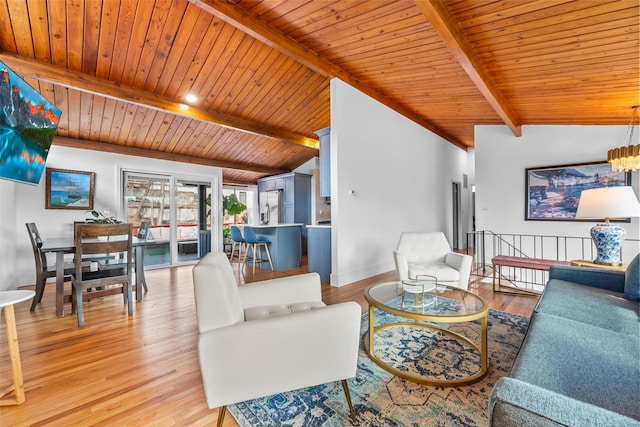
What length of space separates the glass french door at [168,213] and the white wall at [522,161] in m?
→ 5.95

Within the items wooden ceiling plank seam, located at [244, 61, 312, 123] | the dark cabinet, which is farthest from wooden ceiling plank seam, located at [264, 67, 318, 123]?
A: the dark cabinet

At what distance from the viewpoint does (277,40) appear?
3174 mm

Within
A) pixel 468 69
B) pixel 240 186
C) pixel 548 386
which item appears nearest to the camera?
pixel 548 386

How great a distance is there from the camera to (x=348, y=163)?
13.6ft

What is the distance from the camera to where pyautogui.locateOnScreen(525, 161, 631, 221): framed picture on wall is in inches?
172

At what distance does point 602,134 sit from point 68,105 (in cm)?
834

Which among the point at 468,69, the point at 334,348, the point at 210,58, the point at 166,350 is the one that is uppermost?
the point at 210,58

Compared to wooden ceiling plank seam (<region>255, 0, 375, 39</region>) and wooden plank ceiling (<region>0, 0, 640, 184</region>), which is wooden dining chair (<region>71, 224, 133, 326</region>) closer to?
wooden plank ceiling (<region>0, 0, 640, 184</region>)

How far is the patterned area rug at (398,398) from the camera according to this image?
4.63 feet

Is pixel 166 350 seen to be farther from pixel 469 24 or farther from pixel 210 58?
pixel 469 24

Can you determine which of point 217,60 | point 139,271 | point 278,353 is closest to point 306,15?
point 217,60

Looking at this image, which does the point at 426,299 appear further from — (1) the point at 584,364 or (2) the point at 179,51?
(2) the point at 179,51

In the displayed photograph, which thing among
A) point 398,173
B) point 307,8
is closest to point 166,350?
point 307,8

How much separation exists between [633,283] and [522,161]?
3907 mm
